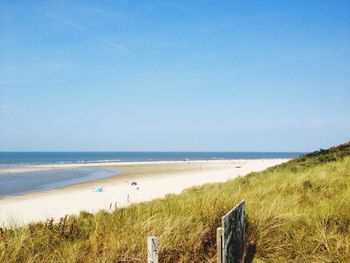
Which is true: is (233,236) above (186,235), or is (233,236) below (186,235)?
above

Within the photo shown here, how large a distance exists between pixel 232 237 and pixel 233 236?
0.19 ft

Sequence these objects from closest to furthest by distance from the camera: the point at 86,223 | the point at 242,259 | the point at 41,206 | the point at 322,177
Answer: the point at 242,259, the point at 86,223, the point at 322,177, the point at 41,206

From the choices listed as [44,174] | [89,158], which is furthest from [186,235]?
[89,158]

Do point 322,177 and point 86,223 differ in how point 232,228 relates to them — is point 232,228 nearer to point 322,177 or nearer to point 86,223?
point 86,223

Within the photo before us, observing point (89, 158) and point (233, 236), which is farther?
point (89, 158)

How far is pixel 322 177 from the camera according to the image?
10211mm

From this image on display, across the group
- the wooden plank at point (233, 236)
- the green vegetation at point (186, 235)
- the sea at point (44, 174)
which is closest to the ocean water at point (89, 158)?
the sea at point (44, 174)

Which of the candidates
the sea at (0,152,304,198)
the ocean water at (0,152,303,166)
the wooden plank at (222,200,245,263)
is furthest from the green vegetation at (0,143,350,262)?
the ocean water at (0,152,303,166)

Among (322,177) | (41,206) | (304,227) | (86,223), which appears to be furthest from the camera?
(41,206)

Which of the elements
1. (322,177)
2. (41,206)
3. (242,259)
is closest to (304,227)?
(242,259)

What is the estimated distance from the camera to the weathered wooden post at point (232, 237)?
162 inches

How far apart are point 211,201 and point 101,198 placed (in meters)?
15.7

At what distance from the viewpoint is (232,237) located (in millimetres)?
4602

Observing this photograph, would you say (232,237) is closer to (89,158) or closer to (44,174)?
(44,174)
